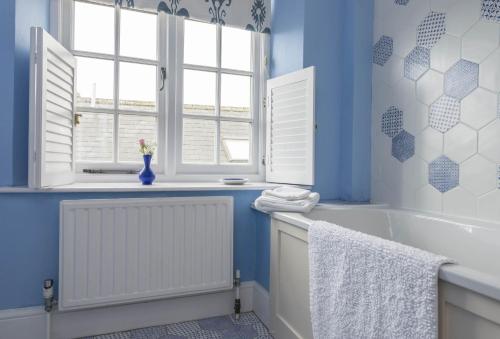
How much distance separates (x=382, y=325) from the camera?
38.7 inches

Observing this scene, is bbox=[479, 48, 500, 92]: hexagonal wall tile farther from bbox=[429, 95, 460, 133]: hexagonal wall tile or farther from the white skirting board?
the white skirting board

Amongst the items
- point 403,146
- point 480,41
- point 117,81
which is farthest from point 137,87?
point 480,41

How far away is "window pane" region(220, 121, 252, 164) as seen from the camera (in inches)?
93.3

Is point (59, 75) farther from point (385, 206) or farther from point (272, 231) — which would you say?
point (385, 206)

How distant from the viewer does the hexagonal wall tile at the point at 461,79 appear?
1.54 m

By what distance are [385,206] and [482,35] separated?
966 mm

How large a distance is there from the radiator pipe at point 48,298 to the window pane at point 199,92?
1.23 metres

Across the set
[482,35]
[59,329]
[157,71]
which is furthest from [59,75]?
[482,35]

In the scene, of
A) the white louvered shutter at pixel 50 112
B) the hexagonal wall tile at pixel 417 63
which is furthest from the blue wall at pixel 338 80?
the white louvered shutter at pixel 50 112

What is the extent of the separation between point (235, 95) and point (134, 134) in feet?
2.40

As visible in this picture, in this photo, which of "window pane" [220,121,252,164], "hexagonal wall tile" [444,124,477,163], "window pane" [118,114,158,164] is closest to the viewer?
"hexagonal wall tile" [444,124,477,163]

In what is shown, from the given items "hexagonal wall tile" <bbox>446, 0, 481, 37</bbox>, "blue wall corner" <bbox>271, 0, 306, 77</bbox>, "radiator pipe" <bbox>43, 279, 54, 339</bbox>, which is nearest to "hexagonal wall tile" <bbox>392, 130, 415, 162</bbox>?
"hexagonal wall tile" <bbox>446, 0, 481, 37</bbox>

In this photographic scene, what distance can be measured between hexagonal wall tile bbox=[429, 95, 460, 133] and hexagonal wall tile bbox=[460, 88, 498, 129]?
0.04 metres

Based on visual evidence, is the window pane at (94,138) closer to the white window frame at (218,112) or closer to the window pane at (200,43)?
the white window frame at (218,112)
